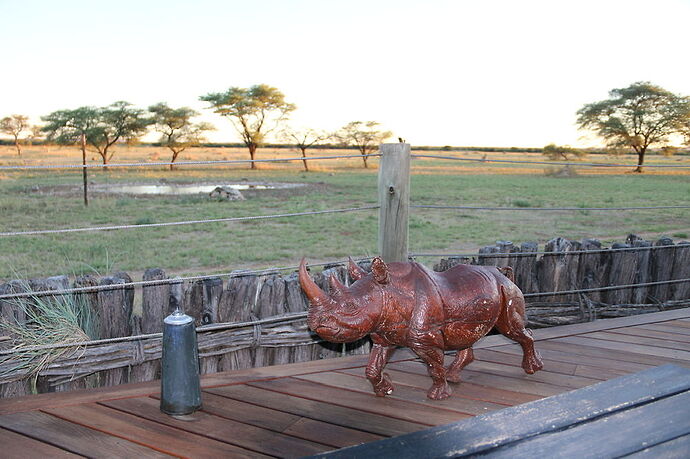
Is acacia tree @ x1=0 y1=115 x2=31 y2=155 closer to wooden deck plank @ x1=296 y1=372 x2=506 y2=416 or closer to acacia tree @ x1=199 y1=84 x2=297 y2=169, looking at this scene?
acacia tree @ x1=199 y1=84 x2=297 y2=169

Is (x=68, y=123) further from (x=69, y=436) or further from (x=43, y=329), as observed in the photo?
(x=69, y=436)

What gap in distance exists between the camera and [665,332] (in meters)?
3.19

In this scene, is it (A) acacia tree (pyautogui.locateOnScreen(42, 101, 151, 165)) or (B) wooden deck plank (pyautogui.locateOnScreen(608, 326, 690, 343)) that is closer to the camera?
(B) wooden deck plank (pyautogui.locateOnScreen(608, 326, 690, 343))

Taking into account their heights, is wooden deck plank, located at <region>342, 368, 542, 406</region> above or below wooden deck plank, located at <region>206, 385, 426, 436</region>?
above

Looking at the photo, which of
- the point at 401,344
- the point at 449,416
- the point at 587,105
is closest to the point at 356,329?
the point at 401,344

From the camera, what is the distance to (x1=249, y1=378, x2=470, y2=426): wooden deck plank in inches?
84.2

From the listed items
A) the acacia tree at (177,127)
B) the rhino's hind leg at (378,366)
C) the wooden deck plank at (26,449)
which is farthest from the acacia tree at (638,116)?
the wooden deck plank at (26,449)

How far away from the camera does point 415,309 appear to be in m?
2.13

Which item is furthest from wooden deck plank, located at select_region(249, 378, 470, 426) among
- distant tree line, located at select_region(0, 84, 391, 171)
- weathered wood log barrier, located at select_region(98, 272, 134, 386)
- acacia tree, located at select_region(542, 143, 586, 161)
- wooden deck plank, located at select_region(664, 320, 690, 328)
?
acacia tree, located at select_region(542, 143, 586, 161)

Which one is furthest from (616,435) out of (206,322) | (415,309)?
(206,322)

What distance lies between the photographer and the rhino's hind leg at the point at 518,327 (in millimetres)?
2334

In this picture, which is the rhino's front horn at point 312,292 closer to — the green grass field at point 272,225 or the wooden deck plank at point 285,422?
the wooden deck plank at point 285,422

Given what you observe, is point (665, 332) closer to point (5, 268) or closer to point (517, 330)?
point (517, 330)

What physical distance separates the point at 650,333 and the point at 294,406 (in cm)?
205
